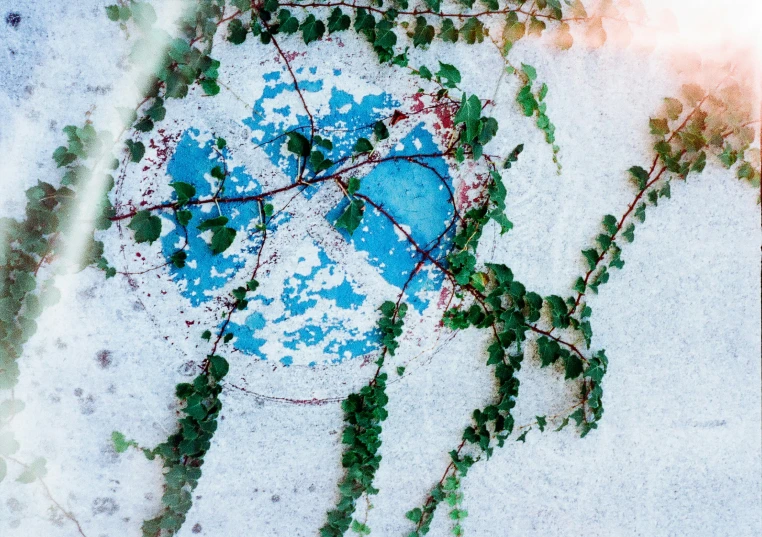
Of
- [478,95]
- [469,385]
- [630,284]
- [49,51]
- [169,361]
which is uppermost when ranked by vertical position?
[478,95]

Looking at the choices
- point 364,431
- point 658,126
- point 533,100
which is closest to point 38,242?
point 364,431

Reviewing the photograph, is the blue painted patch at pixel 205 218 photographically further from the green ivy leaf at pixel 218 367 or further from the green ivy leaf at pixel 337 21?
the green ivy leaf at pixel 337 21

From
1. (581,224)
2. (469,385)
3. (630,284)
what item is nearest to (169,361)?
(469,385)

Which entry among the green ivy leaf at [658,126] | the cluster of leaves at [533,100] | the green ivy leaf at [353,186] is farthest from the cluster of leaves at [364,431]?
the green ivy leaf at [658,126]

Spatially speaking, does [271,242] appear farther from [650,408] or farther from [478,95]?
[650,408]

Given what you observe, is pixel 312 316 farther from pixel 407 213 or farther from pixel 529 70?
pixel 529 70

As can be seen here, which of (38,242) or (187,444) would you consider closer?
(38,242)
